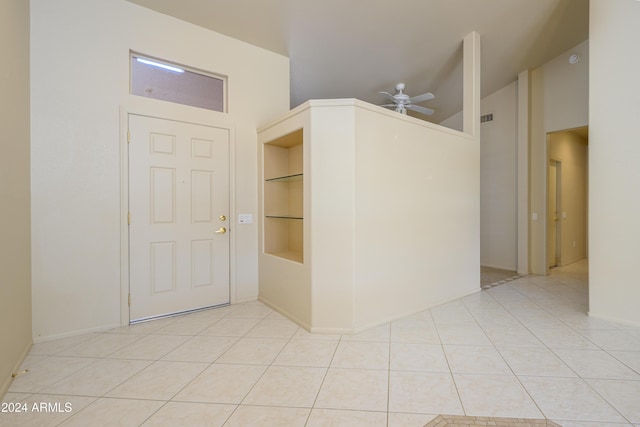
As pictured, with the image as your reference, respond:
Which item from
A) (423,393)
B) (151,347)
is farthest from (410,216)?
(151,347)

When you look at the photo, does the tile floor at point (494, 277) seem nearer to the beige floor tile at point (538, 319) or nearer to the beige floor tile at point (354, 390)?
the beige floor tile at point (538, 319)

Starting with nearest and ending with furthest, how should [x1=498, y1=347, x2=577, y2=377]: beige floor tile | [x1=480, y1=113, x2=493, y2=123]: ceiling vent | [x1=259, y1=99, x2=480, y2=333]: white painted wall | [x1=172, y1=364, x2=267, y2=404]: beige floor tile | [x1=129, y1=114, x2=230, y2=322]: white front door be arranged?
[x1=172, y1=364, x2=267, y2=404]: beige floor tile
[x1=498, y1=347, x2=577, y2=377]: beige floor tile
[x1=259, y1=99, x2=480, y2=333]: white painted wall
[x1=129, y1=114, x2=230, y2=322]: white front door
[x1=480, y1=113, x2=493, y2=123]: ceiling vent

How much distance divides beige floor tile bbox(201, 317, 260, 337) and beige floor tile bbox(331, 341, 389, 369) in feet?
3.30

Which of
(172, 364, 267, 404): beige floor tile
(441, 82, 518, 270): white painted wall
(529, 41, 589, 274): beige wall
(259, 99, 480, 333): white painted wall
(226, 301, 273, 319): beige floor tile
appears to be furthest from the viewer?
(441, 82, 518, 270): white painted wall

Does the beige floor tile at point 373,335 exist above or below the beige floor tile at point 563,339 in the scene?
below

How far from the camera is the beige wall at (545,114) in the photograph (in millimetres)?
4816

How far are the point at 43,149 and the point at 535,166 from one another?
6975 millimetres

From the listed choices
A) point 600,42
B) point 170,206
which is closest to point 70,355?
point 170,206

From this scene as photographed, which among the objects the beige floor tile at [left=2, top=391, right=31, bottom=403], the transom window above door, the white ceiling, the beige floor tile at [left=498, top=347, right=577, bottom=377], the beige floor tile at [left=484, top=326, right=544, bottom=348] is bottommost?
the beige floor tile at [left=2, top=391, right=31, bottom=403]

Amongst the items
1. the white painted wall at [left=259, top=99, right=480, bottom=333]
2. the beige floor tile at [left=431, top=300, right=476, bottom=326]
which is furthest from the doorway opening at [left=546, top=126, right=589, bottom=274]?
the white painted wall at [left=259, top=99, right=480, bottom=333]

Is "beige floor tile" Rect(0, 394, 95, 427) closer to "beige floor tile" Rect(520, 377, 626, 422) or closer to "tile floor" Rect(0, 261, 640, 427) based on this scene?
"tile floor" Rect(0, 261, 640, 427)

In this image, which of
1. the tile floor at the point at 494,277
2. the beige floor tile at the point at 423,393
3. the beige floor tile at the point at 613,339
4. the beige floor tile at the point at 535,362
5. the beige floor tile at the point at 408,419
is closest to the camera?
the beige floor tile at the point at 408,419

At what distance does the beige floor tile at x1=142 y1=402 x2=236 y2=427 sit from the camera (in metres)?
1.63

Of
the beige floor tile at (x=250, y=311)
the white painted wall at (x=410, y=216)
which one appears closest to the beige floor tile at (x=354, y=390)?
the white painted wall at (x=410, y=216)
